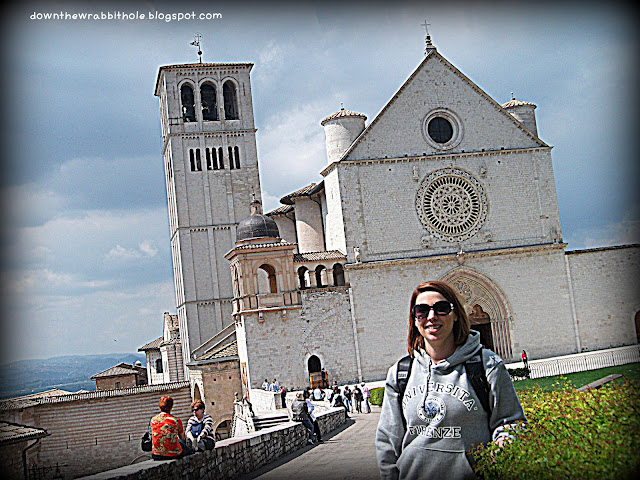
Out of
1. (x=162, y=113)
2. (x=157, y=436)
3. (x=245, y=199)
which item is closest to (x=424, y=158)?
(x=245, y=199)

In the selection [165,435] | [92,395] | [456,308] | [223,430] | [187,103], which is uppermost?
[187,103]

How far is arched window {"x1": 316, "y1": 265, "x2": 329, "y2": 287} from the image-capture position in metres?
33.9

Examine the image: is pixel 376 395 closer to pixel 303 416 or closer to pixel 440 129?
pixel 303 416

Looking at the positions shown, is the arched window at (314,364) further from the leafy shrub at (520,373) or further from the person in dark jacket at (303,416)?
the person in dark jacket at (303,416)

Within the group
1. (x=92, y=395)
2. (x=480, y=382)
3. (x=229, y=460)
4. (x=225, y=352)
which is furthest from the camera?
(x=92, y=395)

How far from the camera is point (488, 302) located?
35.0m

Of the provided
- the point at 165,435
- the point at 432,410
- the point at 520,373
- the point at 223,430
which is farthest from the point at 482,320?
the point at 432,410

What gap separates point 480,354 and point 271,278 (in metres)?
30.1

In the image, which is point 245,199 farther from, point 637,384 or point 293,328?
point 637,384

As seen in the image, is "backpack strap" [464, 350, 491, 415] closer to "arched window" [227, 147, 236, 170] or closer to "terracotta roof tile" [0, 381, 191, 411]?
"terracotta roof tile" [0, 381, 191, 411]

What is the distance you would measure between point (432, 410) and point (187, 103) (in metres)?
43.5

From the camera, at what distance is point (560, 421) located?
6.08 m

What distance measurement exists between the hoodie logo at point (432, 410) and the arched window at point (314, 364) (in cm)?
2757

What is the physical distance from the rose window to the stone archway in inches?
74.2
